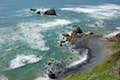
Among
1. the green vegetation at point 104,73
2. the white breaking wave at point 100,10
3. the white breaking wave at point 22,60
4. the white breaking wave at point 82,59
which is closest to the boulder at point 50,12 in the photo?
the white breaking wave at point 100,10

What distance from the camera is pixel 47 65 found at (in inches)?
2266

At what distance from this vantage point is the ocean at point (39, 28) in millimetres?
57531

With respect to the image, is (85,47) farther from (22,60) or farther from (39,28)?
(39,28)

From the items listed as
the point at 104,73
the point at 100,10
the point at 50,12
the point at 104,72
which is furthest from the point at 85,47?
the point at 100,10

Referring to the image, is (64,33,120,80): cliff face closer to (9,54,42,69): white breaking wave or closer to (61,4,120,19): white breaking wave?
(9,54,42,69): white breaking wave

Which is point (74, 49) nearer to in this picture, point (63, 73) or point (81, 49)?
point (81, 49)

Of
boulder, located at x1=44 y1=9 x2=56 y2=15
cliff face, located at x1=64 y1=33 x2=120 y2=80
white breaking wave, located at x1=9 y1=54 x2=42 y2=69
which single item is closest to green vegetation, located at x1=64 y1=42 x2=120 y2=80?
cliff face, located at x1=64 y1=33 x2=120 y2=80

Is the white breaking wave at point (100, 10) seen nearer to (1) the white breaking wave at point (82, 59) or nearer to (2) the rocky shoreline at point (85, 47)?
(2) the rocky shoreline at point (85, 47)

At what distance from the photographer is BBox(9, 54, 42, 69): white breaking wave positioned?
57575 millimetres

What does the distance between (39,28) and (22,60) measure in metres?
23.9

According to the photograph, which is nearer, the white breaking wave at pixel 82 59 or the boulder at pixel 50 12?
the white breaking wave at pixel 82 59

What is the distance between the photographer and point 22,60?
59812 mm

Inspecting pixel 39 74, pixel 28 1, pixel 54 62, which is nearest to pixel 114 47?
pixel 54 62

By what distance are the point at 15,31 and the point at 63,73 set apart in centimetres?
2962
